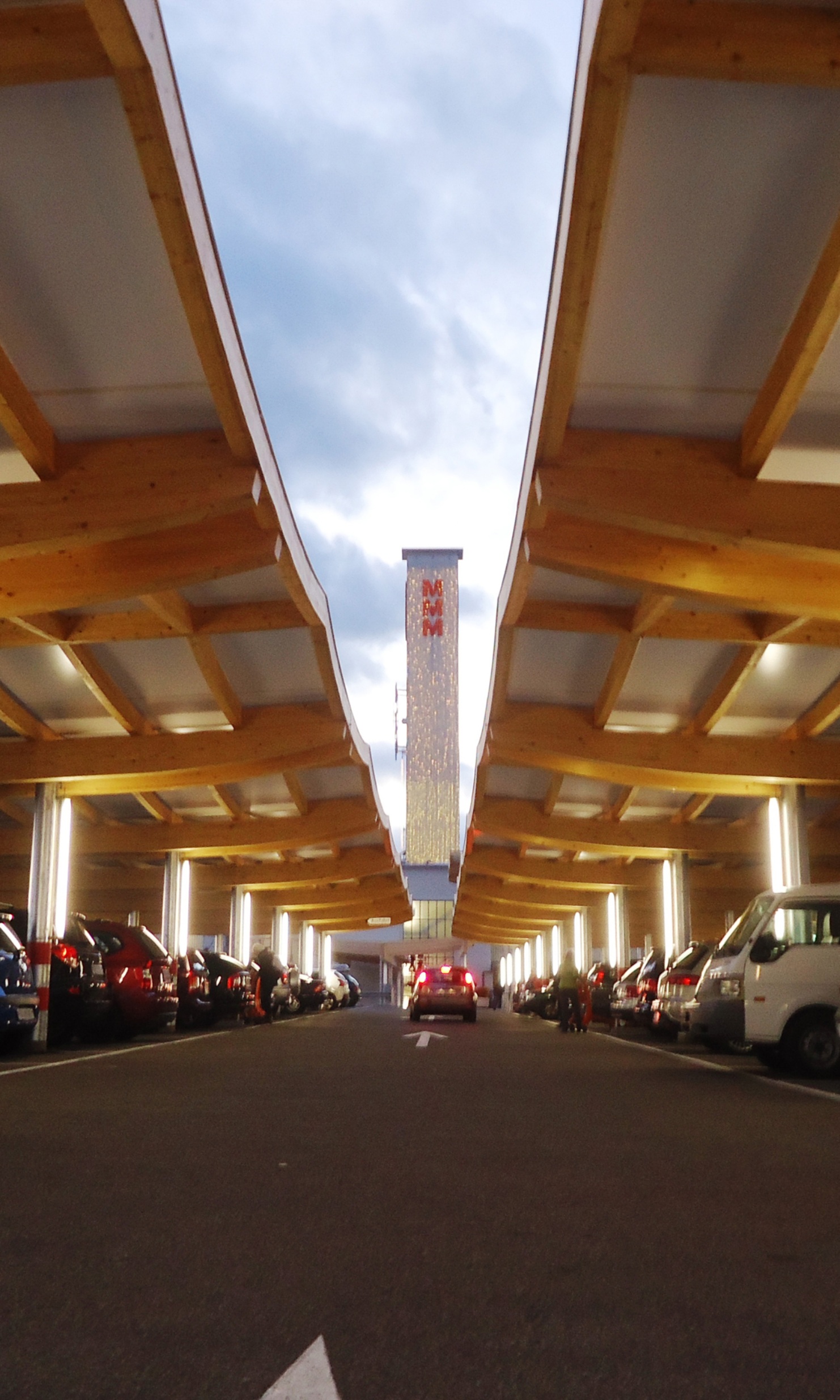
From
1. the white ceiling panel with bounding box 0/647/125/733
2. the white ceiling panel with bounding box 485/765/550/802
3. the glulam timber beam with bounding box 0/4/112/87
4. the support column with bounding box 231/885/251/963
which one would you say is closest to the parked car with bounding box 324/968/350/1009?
the support column with bounding box 231/885/251/963

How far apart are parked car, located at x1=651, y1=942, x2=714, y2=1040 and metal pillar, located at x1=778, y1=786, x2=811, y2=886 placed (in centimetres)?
267

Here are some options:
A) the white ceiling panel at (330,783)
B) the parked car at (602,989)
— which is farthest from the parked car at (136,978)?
the parked car at (602,989)

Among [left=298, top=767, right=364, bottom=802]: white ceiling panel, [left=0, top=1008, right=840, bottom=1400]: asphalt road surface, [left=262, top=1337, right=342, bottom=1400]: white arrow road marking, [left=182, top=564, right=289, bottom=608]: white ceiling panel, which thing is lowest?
[left=0, top=1008, right=840, bottom=1400]: asphalt road surface

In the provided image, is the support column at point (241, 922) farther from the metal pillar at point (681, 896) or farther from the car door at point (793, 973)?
the car door at point (793, 973)

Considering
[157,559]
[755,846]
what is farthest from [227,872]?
[157,559]

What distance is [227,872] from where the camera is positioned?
42.5m

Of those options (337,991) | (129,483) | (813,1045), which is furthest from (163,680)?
(337,991)

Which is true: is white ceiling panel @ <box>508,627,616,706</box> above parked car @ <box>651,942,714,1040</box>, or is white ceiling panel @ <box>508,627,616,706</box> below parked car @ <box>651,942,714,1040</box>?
above

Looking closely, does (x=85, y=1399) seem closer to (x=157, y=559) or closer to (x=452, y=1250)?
(x=452, y=1250)

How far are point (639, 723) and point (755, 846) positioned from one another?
9.43m

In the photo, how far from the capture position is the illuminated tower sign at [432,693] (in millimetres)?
148875

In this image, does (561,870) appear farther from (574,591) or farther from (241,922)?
(574,591)

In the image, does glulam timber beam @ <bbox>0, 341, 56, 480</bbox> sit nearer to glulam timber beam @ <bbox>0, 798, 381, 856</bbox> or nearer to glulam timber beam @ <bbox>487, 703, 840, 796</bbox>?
glulam timber beam @ <bbox>487, 703, 840, 796</bbox>

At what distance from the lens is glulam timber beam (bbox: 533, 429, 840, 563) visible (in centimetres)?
1359
